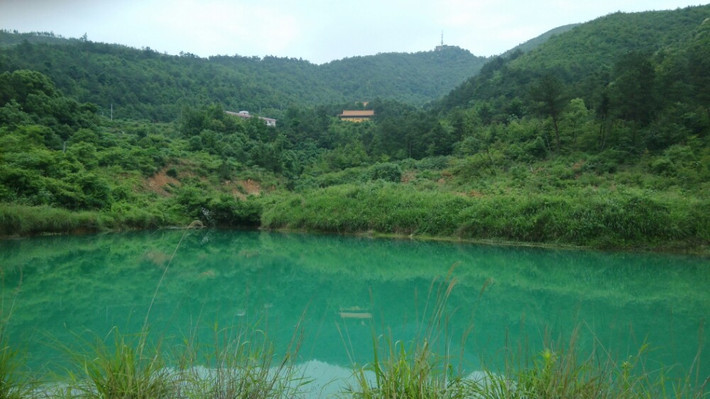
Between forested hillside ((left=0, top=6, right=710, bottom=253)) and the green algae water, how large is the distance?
7.14ft

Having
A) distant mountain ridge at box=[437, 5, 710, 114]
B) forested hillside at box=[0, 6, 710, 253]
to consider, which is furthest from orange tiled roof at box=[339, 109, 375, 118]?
distant mountain ridge at box=[437, 5, 710, 114]

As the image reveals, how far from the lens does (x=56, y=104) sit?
29703 millimetres

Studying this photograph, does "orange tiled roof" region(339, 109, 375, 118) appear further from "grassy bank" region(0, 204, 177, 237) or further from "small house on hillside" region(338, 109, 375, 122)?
"grassy bank" region(0, 204, 177, 237)

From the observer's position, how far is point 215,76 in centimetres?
6525

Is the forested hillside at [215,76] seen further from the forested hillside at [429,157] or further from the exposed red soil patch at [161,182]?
the exposed red soil patch at [161,182]

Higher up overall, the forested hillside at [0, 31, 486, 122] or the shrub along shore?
the forested hillside at [0, 31, 486, 122]

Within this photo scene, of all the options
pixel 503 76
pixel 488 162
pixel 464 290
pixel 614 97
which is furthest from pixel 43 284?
pixel 503 76

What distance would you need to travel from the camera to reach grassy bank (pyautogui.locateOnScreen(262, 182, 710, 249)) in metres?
16.8

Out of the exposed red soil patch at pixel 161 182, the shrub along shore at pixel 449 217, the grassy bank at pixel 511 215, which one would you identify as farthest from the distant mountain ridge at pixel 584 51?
the exposed red soil patch at pixel 161 182

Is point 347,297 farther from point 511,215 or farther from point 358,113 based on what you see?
point 358,113

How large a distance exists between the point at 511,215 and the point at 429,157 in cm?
1442

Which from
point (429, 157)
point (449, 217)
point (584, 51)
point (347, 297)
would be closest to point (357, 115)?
point (584, 51)

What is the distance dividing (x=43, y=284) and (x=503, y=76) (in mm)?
42776

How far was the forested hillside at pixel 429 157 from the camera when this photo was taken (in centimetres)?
1853
